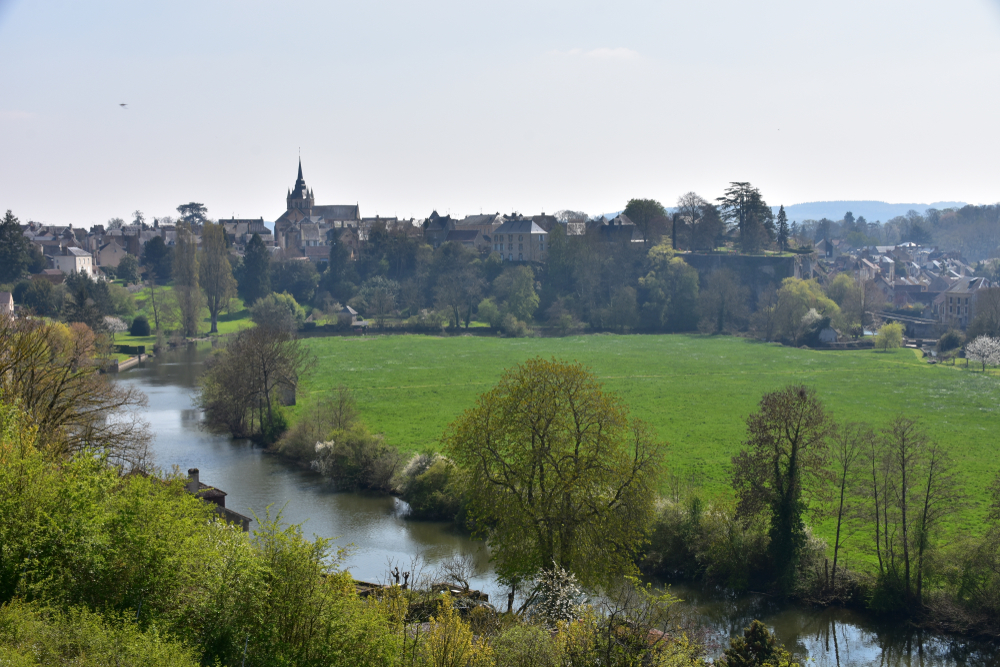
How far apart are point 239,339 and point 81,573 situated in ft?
93.7

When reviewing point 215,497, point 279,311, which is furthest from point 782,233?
point 215,497

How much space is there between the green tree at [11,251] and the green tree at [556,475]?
74.9 metres

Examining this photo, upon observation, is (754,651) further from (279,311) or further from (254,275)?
(254,275)

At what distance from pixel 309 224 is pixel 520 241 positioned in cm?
3332

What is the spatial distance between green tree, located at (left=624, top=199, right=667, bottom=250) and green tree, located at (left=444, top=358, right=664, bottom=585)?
76.9 meters

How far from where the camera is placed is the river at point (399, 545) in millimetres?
17781

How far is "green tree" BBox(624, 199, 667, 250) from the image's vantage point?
94562 mm

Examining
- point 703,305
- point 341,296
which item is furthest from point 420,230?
point 703,305

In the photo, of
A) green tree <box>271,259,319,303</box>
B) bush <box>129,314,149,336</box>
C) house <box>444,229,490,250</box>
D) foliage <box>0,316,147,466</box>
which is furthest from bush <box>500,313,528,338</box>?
foliage <box>0,316,147,466</box>

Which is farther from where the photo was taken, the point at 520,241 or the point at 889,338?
the point at 520,241

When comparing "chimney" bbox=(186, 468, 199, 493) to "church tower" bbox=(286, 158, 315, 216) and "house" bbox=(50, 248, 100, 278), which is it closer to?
"house" bbox=(50, 248, 100, 278)

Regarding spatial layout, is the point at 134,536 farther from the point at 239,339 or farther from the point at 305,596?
the point at 239,339

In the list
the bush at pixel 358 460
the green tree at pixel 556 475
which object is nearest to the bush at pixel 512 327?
the bush at pixel 358 460

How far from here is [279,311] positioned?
241 feet
